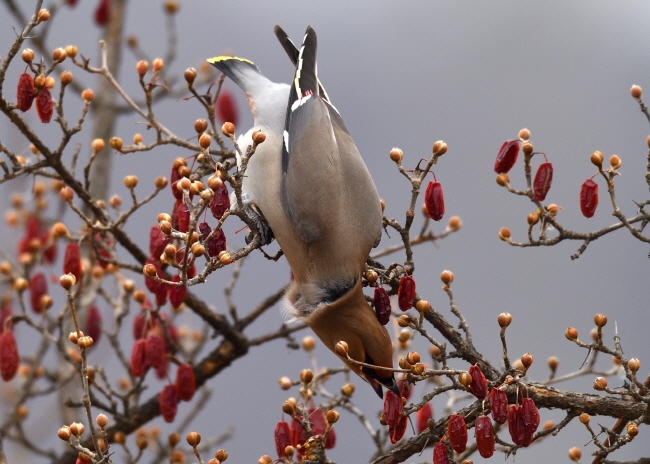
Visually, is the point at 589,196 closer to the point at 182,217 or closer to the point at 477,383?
the point at 477,383

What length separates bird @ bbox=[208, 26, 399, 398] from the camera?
3.35 m

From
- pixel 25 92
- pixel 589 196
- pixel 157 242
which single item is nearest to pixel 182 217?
pixel 157 242

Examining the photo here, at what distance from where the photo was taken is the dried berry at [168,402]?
3730mm

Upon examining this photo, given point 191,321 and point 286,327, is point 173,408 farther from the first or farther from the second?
point 191,321

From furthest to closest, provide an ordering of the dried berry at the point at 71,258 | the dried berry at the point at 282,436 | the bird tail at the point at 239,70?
the bird tail at the point at 239,70 → the dried berry at the point at 71,258 → the dried berry at the point at 282,436

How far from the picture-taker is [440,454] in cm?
272

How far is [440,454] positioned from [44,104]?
73.8 inches

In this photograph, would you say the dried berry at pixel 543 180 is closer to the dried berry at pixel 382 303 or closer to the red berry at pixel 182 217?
the dried berry at pixel 382 303

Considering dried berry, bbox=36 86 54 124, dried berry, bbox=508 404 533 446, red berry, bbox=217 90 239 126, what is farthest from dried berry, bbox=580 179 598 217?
red berry, bbox=217 90 239 126

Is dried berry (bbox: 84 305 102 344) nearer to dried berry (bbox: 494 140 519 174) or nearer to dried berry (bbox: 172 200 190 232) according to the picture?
dried berry (bbox: 172 200 190 232)

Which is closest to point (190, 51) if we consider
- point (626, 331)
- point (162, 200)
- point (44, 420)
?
point (162, 200)

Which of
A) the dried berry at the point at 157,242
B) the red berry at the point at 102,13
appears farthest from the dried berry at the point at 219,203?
the red berry at the point at 102,13

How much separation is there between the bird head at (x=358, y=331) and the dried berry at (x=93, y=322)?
1.67 metres

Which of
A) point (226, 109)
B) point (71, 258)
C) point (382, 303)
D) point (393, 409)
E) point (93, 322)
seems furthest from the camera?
point (226, 109)
